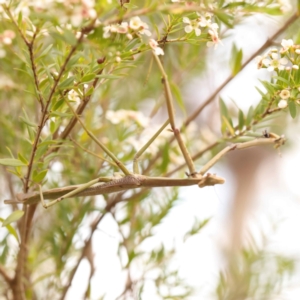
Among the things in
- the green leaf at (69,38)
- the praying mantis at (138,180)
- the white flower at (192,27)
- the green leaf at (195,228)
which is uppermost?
the white flower at (192,27)

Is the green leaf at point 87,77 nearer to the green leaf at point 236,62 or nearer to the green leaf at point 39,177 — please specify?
the green leaf at point 39,177

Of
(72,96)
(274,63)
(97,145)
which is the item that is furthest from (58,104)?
(97,145)

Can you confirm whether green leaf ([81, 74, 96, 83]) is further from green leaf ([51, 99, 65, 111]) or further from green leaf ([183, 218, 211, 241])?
green leaf ([183, 218, 211, 241])

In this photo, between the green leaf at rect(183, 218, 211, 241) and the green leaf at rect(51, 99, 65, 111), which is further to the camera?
the green leaf at rect(183, 218, 211, 241)

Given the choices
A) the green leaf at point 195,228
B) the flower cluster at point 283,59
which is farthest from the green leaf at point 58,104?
the green leaf at point 195,228

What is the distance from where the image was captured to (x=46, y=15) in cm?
25

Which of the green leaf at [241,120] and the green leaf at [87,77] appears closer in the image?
the green leaf at [87,77]

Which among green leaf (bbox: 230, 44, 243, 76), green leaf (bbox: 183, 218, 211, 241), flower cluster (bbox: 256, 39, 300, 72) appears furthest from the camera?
green leaf (bbox: 183, 218, 211, 241)

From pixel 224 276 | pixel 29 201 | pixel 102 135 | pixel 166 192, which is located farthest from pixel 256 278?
pixel 29 201

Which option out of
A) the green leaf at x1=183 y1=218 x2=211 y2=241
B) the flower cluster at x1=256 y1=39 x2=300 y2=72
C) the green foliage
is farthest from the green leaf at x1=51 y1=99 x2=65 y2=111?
the green leaf at x1=183 y1=218 x2=211 y2=241

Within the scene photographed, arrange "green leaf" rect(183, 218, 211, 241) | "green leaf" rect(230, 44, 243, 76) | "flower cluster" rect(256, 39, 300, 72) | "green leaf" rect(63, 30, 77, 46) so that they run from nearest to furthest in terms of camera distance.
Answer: "green leaf" rect(63, 30, 77, 46) < "flower cluster" rect(256, 39, 300, 72) < "green leaf" rect(230, 44, 243, 76) < "green leaf" rect(183, 218, 211, 241)

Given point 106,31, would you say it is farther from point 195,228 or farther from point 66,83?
point 195,228

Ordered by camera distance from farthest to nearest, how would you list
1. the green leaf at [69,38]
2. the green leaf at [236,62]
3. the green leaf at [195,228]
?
the green leaf at [195,228], the green leaf at [236,62], the green leaf at [69,38]

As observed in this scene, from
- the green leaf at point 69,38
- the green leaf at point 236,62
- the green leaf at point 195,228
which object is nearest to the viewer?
the green leaf at point 69,38
